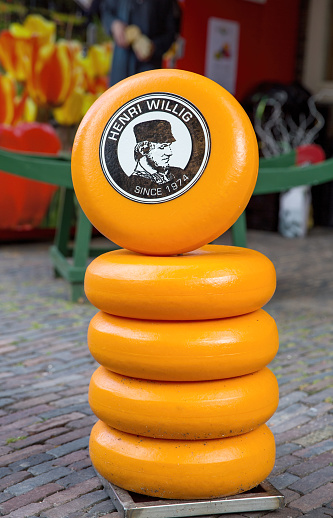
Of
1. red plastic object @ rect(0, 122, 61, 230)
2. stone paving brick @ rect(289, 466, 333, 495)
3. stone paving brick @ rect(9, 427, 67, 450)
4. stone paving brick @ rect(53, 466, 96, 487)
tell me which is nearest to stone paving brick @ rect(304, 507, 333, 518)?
stone paving brick @ rect(289, 466, 333, 495)

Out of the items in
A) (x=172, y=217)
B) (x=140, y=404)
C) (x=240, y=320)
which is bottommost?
(x=140, y=404)

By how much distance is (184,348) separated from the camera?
2.17m

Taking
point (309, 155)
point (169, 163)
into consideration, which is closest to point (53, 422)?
point (169, 163)

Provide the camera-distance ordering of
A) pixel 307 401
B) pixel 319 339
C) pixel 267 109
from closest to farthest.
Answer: pixel 307 401 → pixel 319 339 → pixel 267 109

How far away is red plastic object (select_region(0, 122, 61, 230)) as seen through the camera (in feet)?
24.3

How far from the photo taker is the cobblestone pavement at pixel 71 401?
2.41 meters

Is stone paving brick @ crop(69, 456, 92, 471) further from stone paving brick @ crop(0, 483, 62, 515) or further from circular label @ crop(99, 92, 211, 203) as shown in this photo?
circular label @ crop(99, 92, 211, 203)

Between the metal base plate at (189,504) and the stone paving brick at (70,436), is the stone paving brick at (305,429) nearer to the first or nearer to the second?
the metal base plate at (189,504)

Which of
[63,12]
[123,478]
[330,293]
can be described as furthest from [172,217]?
[63,12]

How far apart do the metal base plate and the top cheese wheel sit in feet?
2.76

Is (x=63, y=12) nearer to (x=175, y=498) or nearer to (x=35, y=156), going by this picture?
(x=35, y=156)

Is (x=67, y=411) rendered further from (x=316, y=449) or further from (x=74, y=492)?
(x=316, y=449)

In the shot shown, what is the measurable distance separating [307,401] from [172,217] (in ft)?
5.21

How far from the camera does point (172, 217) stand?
223 centimetres
